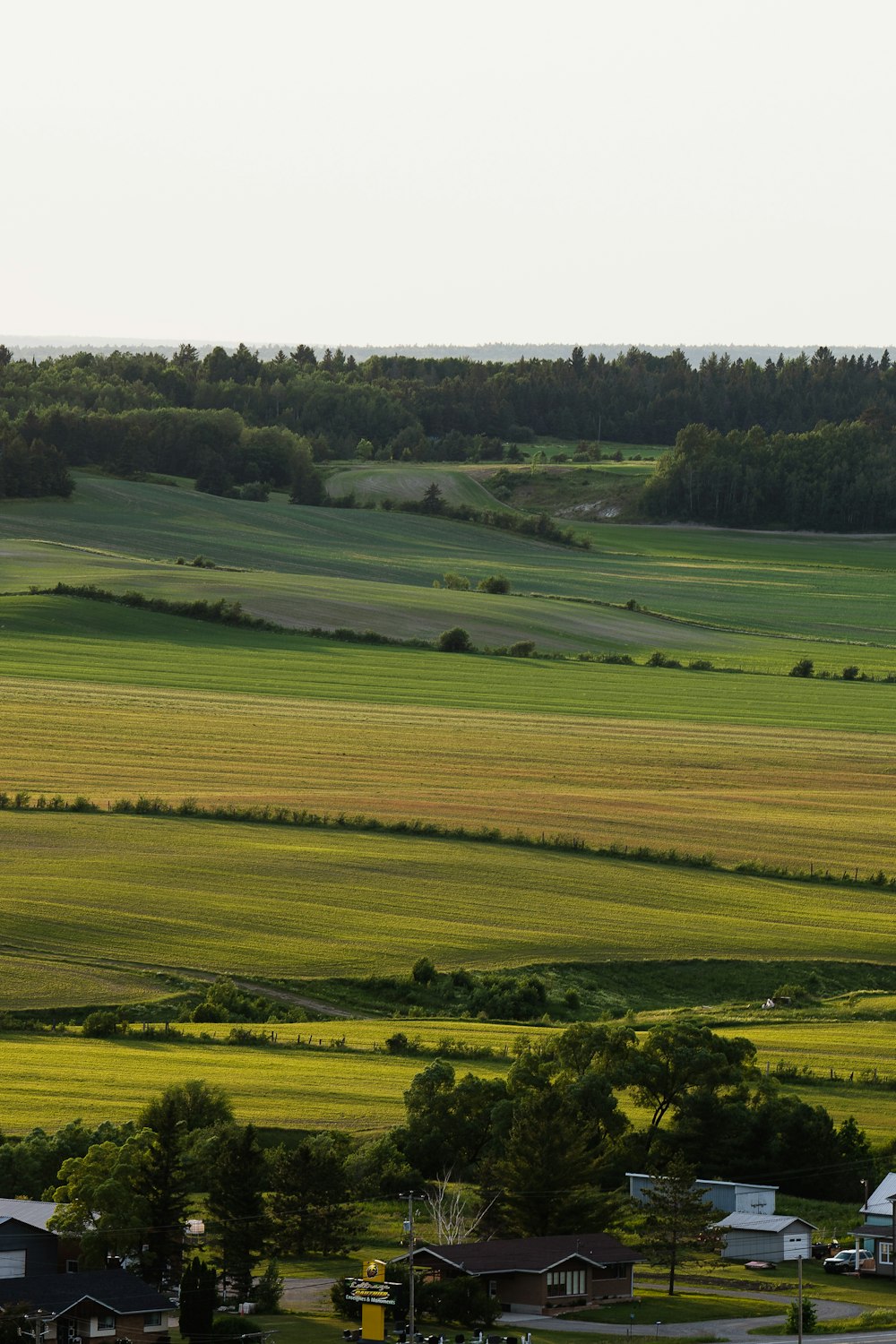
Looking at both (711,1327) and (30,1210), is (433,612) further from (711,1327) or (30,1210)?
(711,1327)

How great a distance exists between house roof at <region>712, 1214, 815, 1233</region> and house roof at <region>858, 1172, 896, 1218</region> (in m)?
1.32

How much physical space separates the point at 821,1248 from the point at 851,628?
10162 centimetres

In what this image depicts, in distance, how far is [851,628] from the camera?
14450cm

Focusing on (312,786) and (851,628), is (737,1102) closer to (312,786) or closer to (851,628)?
(312,786)

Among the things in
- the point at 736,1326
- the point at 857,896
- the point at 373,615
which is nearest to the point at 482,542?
the point at 373,615

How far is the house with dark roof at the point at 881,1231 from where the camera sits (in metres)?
44.1

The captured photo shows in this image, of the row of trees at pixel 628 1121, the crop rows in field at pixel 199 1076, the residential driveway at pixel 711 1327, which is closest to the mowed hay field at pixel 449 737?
the row of trees at pixel 628 1121

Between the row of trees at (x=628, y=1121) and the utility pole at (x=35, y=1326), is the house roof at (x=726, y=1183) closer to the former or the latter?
the row of trees at (x=628, y=1121)

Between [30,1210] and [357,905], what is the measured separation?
26512 mm

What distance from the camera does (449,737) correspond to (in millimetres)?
96188

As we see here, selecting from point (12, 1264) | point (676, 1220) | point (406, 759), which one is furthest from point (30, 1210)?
point (406, 759)

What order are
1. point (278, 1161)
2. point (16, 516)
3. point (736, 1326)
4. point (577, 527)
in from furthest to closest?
point (577, 527) → point (16, 516) → point (278, 1161) → point (736, 1326)

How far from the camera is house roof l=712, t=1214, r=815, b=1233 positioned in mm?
45125

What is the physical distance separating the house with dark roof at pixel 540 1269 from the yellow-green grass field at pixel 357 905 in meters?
19.9
